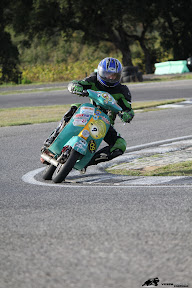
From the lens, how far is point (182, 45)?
45.2 meters

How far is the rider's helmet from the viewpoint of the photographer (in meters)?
8.41

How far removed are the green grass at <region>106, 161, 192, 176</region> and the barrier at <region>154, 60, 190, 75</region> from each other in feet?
95.0

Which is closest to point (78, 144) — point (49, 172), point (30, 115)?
point (49, 172)

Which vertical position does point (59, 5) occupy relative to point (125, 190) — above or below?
above

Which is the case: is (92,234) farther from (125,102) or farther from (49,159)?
(125,102)

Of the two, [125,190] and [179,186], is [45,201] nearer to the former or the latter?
[125,190]

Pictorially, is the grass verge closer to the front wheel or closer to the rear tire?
the rear tire

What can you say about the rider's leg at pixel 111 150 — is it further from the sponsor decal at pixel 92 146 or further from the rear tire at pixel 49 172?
the rear tire at pixel 49 172

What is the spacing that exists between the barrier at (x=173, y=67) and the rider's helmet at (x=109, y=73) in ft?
95.8

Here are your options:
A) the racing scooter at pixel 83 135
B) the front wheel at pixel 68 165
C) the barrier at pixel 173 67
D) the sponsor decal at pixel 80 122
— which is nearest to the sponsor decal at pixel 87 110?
the racing scooter at pixel 83 135

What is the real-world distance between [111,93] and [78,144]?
1167mm

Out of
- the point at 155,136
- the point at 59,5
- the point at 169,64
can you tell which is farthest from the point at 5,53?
the point at 155,136

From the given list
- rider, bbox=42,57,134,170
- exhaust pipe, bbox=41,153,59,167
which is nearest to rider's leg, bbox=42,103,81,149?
rider, bbox=42,57,134,170

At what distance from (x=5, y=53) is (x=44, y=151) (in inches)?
1394
